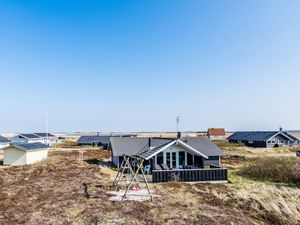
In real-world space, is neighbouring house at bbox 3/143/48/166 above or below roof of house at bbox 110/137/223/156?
below

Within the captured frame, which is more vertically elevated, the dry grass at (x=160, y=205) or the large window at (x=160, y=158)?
the large window at (x=160, y=158)

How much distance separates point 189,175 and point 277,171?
7.86 meters

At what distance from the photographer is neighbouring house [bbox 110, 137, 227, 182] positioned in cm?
2062

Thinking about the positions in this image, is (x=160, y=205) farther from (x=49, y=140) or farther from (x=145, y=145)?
(x=49, y=140)

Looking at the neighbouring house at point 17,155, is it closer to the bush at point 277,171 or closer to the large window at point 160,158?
the large window at point 160,158

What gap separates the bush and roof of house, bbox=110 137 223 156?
3751mm

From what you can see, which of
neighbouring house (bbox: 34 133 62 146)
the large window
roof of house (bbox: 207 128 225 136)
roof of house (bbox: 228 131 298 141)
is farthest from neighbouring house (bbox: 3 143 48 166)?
roof of house (bbox: 207 128 225 136)

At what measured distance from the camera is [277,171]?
21.9 m

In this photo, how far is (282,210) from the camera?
13.2m

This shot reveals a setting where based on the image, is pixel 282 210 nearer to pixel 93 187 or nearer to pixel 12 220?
pixel 93 187

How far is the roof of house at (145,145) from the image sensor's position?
86.5ft

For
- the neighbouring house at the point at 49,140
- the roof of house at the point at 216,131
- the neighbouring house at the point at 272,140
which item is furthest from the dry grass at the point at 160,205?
the roof of house at the point at 216,131

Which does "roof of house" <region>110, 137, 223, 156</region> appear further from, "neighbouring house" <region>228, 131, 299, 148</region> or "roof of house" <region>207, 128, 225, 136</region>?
"roof of house" <region>207, 128, 225, 136</region>

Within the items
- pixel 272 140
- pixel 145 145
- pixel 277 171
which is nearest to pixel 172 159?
pixel 145 145
